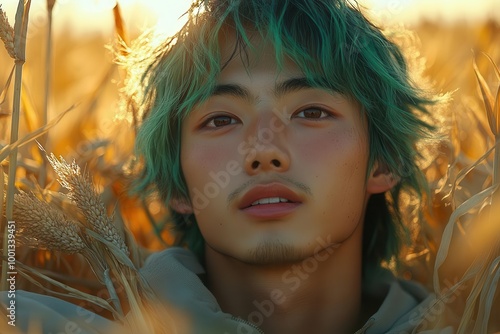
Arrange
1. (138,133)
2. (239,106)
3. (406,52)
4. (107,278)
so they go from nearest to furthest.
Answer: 1. (107,278)
2. (239,106)
3. (138,133)
4. (406,52)

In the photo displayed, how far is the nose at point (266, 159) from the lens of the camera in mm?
2328

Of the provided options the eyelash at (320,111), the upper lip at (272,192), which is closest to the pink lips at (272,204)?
the upper lip at (272,192)

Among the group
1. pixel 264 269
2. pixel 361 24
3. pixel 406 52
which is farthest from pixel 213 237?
pixel 406 52

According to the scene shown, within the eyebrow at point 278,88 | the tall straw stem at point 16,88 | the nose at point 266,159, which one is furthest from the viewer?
the eyebrow at point 278,88

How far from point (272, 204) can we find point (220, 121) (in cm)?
35

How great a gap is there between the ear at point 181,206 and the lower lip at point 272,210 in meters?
0.45

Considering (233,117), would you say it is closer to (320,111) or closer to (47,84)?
(320,111)

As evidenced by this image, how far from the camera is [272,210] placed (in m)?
2.34

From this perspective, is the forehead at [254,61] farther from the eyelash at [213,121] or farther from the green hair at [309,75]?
the eyelash at [213,121]

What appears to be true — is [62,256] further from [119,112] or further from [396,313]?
[396,313]

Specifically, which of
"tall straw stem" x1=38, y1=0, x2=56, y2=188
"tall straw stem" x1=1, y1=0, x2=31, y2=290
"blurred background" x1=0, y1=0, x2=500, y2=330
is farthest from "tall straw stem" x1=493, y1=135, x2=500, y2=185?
"tall straw stem" x1=38, y1=0, x2=56, y2=188

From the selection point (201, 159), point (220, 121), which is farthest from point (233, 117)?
point (201, 159)

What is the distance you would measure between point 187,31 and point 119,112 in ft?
2.26

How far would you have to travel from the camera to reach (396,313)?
252 cm
